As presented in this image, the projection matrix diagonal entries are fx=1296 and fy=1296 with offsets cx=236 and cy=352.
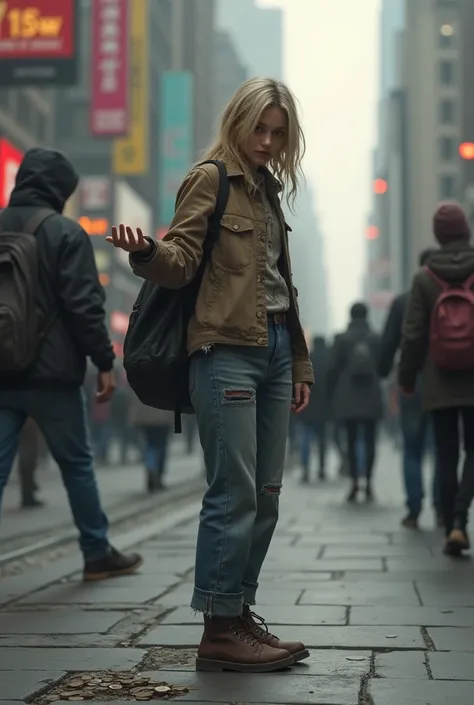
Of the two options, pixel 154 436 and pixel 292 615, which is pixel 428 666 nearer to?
pixel 292 615

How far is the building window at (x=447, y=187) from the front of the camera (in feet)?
323

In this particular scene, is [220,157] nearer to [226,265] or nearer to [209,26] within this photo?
[226,265]

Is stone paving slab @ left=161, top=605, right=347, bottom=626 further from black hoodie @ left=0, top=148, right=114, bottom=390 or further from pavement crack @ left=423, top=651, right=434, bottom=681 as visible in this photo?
black hoodie @ left=0, top=148, right=114, bottom=390

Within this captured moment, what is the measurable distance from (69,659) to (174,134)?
64579 millimetres

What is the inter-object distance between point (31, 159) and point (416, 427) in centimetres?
398

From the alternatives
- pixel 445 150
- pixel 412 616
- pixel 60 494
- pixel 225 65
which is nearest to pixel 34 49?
pixel 60 494

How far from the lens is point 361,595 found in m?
5.61

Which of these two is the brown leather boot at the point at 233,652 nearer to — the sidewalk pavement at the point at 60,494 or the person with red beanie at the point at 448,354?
the person with red beanie at the point at 448,354

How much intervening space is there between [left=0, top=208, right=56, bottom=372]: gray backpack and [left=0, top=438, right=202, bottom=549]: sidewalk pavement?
256 centimetres

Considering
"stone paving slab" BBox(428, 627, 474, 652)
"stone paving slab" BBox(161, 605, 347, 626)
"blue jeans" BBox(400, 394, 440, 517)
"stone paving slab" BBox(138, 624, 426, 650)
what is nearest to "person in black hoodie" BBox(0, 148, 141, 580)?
"stone paving slab" BBox(161, 605, 347, 626)

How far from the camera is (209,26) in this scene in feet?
351

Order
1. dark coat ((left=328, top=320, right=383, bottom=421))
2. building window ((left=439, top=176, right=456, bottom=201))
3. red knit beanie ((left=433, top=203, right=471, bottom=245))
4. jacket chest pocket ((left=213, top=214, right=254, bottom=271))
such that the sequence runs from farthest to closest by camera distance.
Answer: building window ((left=439, top=176, right=456, bottom=201)), dark coat ((left=328, top=320, right=383, bottom=421)), red knit beanie ((left=433, top=203, right=471, bottom=245)), jacket chest pocket ((left=213, top=214, right=254, bottom=271))

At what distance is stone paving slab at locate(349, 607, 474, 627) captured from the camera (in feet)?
15.7

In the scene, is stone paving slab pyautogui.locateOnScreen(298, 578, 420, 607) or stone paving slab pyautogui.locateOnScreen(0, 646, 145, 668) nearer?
stone paving slab pyautogui.locateOnScreen(0, 646, 145, 668)
